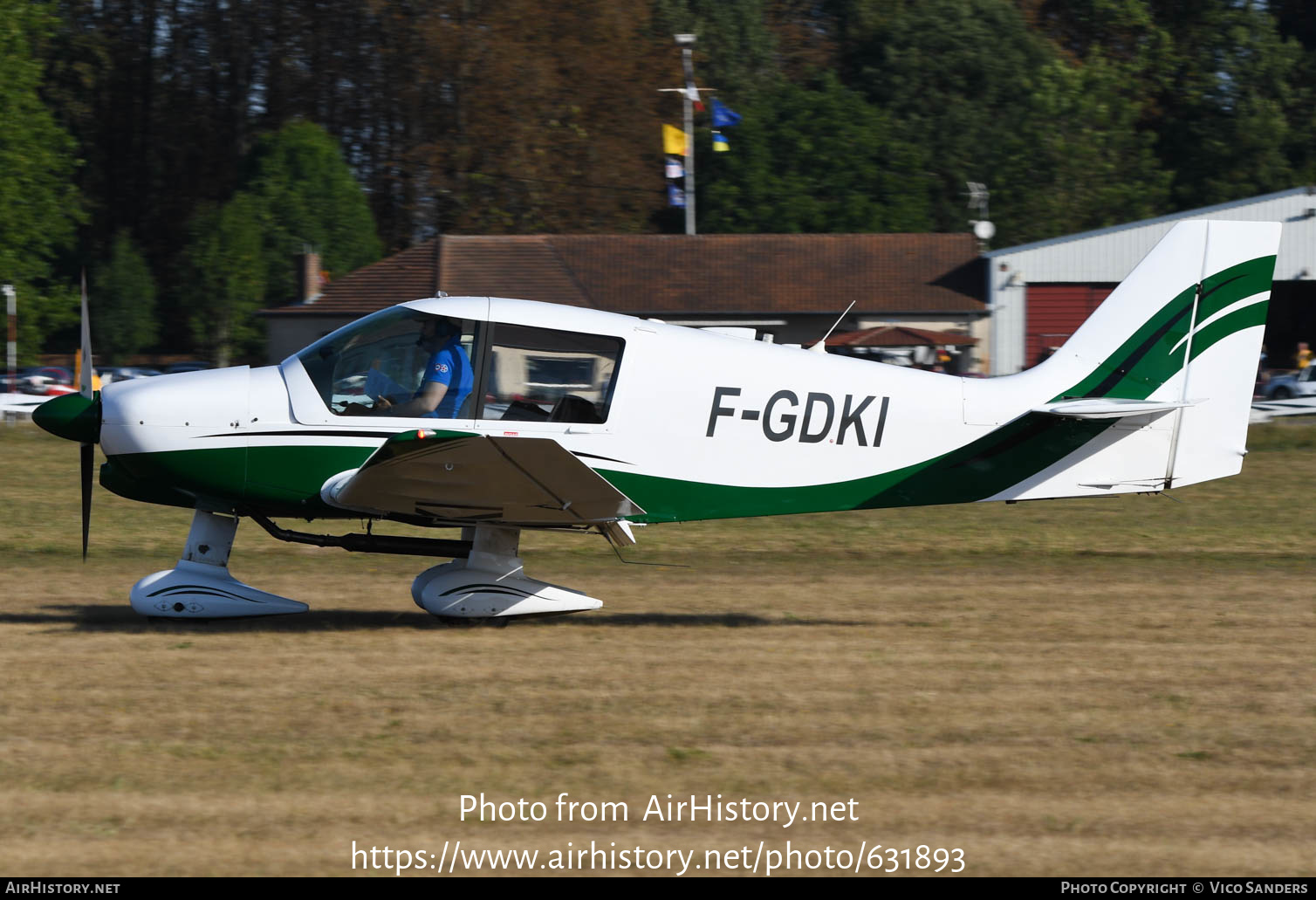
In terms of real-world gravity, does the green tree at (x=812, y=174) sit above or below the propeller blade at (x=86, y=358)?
above

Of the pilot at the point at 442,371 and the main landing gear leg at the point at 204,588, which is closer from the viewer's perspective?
the pilot at the point at 442,371

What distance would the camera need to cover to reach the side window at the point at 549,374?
783 cm

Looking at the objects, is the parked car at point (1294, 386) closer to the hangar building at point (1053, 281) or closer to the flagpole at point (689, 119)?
the hangar building at point (1053, 281)

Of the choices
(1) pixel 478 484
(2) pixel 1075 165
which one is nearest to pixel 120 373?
(1) pixel 478 484

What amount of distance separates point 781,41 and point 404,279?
33755 millimetres

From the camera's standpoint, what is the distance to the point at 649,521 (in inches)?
322

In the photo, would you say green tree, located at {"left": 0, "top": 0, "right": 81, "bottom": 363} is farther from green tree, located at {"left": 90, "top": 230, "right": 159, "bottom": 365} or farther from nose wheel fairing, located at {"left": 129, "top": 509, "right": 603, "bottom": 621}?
nose wheel fairing, located at {"left": 129, "top": 509, "right": 603, "bottom": 621}

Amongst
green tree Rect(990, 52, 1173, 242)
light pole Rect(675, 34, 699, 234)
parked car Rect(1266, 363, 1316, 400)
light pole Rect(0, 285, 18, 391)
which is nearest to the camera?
light pole Rect(675, 34, 699, 234)

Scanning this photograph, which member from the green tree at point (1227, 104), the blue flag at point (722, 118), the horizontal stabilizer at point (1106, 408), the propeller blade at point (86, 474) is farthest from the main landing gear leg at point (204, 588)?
the green tree at point (1227, 104)

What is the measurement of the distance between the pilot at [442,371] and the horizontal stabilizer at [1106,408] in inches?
135

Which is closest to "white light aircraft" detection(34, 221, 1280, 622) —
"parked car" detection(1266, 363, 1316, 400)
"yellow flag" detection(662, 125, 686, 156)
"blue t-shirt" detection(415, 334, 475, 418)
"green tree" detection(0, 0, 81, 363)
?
"blue t-shirt" detection(415, 334, 475, 418)

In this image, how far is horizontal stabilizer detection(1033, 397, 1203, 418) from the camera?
8211mm

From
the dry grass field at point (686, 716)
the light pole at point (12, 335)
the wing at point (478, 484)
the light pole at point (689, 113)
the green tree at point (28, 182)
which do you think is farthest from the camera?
the green tree at point (28, 182)
